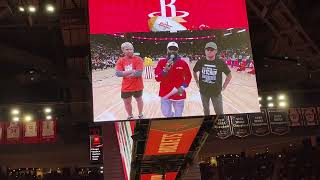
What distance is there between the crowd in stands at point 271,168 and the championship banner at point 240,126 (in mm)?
4826

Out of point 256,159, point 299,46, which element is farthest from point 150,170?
point 256,159

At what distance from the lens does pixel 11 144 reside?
16375 mm

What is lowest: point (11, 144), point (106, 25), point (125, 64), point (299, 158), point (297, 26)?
point (299, 158)

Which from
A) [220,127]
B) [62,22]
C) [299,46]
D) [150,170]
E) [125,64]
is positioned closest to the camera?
[125,64]

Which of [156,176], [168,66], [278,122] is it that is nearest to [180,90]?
[168,66]

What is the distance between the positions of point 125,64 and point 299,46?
27.5 feet

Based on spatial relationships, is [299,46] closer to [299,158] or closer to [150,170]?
[150,170]

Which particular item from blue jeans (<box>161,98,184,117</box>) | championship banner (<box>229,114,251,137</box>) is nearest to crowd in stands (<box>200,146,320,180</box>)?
championship banner (<box>229,114,251,137</box>)

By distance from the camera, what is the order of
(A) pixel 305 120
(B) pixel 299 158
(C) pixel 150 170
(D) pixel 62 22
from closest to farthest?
1. (C) pixel 150 170
2. (D) pixel 62 22
3. (A) pixel 305 120
4. (B) pixel 299 158

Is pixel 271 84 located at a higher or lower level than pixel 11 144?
higher

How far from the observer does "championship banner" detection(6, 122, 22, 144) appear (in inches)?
599

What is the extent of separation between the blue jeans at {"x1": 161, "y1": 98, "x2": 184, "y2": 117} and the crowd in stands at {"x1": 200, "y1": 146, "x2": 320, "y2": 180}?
13.5 metres

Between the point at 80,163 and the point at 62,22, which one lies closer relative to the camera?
the point at 62,22

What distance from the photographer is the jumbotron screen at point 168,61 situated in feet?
20.1
